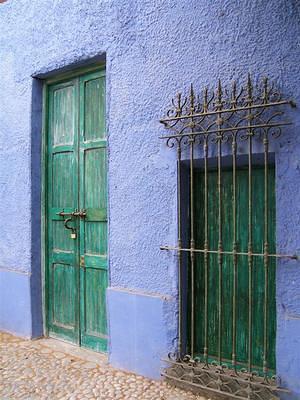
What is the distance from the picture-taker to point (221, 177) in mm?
3262

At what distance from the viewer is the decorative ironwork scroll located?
2846 millimetres

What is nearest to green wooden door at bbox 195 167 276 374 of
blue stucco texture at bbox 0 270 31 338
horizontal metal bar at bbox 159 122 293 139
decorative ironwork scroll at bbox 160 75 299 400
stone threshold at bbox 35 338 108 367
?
decorative ironwork scroll at bbox 160 75 299 400

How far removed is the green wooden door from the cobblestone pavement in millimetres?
467

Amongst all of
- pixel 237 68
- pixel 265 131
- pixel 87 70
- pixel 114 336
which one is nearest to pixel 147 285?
pixel 114 336

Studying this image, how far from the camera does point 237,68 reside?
9.89ft

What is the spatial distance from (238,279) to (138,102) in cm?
162

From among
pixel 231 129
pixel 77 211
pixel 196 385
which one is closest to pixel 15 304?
pixel 77 211

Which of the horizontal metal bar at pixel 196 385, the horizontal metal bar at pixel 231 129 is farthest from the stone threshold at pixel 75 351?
the horizontal metal bar at pixel 231 129

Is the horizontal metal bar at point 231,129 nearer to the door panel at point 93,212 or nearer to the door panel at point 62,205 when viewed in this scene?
the door panel at point 93,212

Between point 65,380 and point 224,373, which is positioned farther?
point 65,380

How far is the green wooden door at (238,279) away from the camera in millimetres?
3043

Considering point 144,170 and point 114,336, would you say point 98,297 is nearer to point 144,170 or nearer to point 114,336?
point 114,336

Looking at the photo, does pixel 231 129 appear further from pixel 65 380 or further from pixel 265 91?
pixel 65 380

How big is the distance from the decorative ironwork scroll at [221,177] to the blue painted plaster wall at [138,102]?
10 cm
